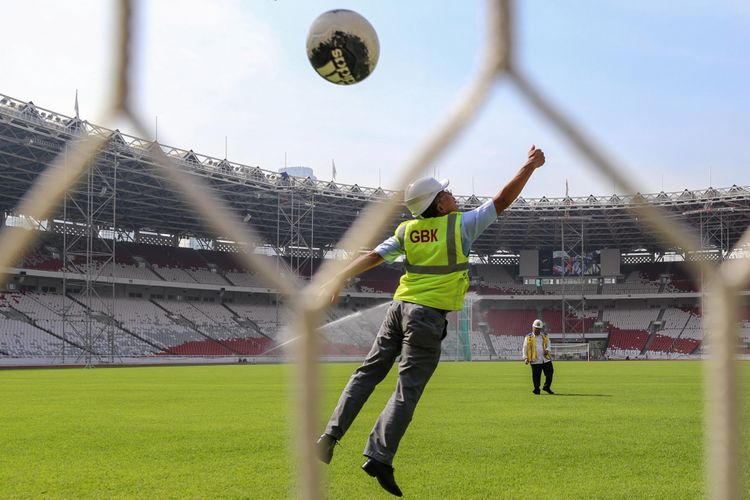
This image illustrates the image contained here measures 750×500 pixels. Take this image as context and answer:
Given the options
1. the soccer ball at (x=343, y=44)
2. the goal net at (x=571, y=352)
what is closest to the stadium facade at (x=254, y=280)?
the goal net at (x=571, y=352)

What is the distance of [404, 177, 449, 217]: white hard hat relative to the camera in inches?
124

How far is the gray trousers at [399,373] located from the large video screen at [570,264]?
1799 inches

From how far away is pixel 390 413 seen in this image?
309 centimetres

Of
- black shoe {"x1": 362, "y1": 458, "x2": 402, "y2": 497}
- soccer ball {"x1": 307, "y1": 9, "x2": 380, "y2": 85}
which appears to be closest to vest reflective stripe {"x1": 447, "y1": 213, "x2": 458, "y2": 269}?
black shoe {"x1": 362, "y1": 458, "x2": 402, "y2": 497}

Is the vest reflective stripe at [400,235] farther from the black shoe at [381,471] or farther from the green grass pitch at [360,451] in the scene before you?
the green grass pitch at [360,451]

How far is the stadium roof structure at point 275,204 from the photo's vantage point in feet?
78.7

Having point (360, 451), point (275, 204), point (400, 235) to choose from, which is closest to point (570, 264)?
point (275, 204)

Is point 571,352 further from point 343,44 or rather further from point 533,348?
point 343,44

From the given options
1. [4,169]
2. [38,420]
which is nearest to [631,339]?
[4,169]

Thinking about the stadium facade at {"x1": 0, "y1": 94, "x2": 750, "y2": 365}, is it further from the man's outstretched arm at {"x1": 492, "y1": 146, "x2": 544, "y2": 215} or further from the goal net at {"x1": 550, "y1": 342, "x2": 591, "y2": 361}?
the man's outstretched arm at {"x1": 492, "y1": 146, "x2": 544, "y2": 215}

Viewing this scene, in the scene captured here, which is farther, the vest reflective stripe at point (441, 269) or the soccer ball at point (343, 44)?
the vest reflective stripe at point (441, 269)

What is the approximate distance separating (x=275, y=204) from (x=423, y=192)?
93.5 feet

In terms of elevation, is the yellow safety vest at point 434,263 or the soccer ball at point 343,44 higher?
the soccer ball at point 343,44

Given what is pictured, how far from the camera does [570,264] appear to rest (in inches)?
1893
